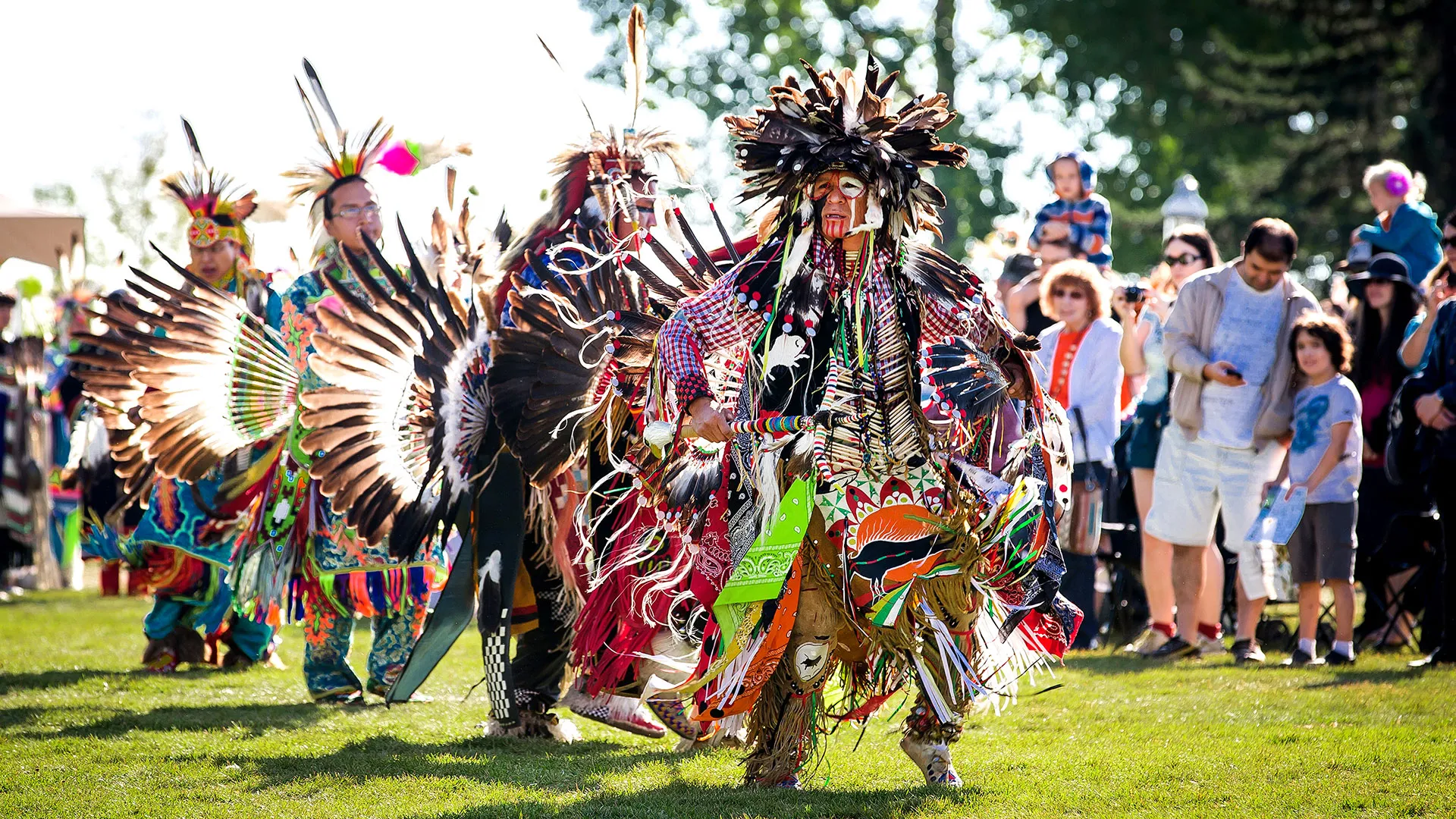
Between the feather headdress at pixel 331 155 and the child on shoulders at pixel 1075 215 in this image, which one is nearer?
the feather headdress at pixel 331 155

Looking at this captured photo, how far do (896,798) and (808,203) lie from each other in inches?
58.9

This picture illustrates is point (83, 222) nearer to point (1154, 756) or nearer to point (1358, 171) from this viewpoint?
point (1154, 756)

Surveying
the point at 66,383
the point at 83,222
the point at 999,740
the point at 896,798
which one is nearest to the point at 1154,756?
the point at 999,740

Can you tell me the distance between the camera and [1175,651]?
21.8 ft

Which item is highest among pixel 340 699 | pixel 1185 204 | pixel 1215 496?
pixel 1185 204

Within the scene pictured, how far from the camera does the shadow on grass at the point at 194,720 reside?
4973mm

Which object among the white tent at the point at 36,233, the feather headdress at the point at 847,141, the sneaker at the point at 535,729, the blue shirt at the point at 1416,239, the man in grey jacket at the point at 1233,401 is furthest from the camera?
the white tent at the point at 36,233

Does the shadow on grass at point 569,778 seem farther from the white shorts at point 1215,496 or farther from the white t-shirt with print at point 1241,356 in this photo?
the white t-shirt with print at point 1241,356

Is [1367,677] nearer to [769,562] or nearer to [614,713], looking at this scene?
[614,713]

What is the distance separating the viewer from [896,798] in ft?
12.3

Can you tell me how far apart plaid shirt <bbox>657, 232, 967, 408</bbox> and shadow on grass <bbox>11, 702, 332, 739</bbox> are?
2.10 metres

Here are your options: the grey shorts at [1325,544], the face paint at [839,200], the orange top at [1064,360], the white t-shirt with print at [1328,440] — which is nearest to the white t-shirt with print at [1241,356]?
the white t-shirt with print at [1328,440]

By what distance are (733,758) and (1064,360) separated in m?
3.06

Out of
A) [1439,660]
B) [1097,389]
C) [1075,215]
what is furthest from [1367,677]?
[1075,215]
